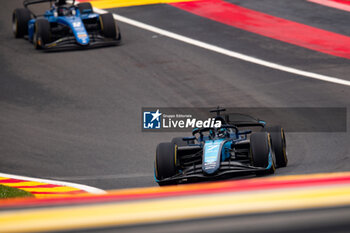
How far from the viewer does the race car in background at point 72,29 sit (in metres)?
18.1

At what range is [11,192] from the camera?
984cm

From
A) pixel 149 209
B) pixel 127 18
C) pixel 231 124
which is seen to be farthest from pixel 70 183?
pixel 127 18

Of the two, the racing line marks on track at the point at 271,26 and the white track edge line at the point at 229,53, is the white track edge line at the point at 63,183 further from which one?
the racing line marks on track at the point at 271,26

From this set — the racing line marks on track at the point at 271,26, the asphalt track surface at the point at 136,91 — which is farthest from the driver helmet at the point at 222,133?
the racing line marks on track at the point at 271,26

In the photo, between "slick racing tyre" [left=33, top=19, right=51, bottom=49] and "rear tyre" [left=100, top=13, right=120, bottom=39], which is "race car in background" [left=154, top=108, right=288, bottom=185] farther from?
"slick racing tyre" [left=33, top=19, right=51, bottom=49]

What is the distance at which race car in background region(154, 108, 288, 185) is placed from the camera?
30.5 feet

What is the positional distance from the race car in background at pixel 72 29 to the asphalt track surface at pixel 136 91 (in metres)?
0.32

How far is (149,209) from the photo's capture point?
264 centimetres

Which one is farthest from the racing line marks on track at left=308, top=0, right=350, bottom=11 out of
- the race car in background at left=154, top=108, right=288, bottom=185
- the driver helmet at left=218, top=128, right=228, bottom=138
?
the driver helmet at left=218, top=128, right=228, bottom=138

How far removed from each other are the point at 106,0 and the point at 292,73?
9605mm

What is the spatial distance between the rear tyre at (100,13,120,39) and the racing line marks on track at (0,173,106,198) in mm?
7914

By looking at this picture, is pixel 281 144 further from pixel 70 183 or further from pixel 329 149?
pixel 70 183

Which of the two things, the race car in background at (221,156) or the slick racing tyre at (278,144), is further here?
the slick racing tyre at (278,144)

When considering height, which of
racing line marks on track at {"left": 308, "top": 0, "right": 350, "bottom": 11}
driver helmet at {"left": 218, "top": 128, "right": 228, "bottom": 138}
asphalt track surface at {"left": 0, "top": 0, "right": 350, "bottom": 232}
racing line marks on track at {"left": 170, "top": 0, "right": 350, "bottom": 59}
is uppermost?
driver helmet at {"left": 218, "top": 128, "right": 228, "bottom": 138}
